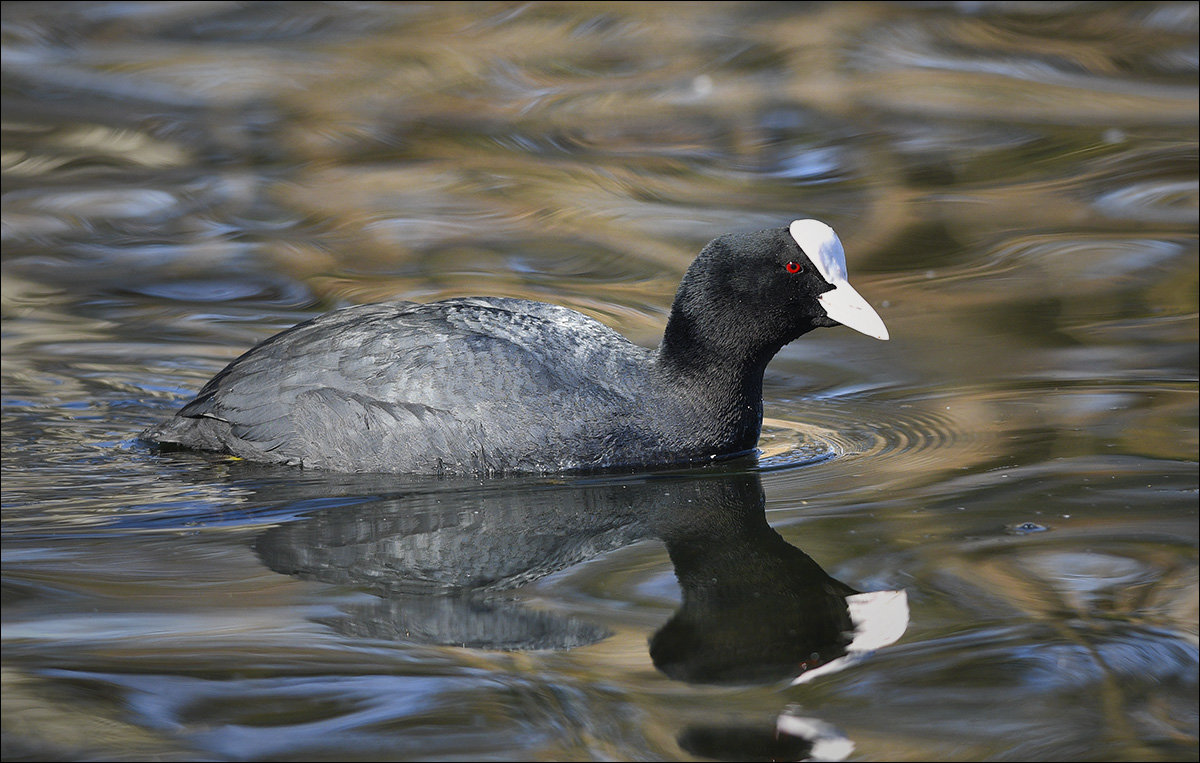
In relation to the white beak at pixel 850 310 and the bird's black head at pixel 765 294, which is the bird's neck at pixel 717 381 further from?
the white beak at pixel 850 310

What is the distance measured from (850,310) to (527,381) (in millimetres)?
1112

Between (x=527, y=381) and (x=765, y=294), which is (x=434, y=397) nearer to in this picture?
(x=527, y=381)

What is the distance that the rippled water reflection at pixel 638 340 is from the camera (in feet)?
11.2

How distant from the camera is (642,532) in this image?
453 cm

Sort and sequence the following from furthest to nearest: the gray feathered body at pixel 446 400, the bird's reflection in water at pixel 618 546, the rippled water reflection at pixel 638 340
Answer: the gray feathered body at pixel 446 400 < the bird's reflection in water at pixel 618 546 < the rippled water reflection at pixel 638 340

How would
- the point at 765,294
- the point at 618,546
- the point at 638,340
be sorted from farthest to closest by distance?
the point at 638,340
the point at 765,294
the point at 618,546

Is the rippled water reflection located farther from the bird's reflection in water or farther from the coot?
the coot

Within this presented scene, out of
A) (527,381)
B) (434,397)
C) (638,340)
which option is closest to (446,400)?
(434,397)

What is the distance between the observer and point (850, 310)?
514cm

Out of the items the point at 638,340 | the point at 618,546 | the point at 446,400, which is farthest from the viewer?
the point at 638,340

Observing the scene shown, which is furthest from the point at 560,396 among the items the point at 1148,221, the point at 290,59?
the point at 290,59

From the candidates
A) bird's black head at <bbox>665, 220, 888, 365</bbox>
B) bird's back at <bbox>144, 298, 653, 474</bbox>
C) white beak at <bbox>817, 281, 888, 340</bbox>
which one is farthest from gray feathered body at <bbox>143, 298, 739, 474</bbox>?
white beak at <bbox>817, 281, 888, 340</bbox>

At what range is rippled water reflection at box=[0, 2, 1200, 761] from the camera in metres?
3.41

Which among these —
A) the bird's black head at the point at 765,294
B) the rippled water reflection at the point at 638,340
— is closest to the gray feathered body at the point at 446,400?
the rippled water reflection at the point at 638,340
